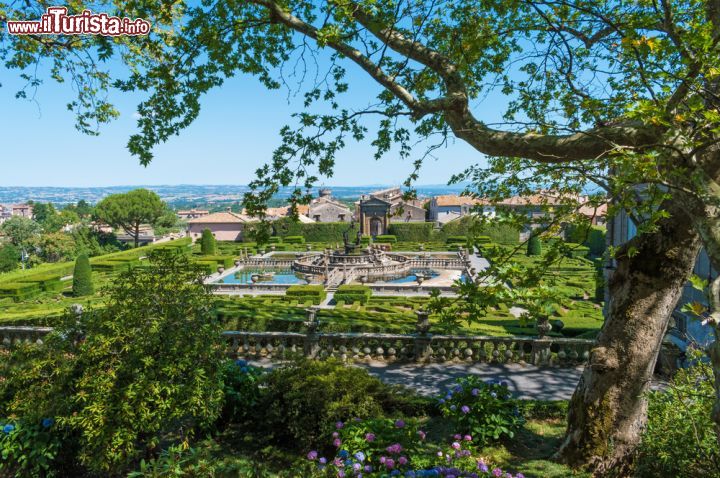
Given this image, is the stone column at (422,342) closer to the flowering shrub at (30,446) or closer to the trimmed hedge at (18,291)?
the flowering shrub at (30,446)

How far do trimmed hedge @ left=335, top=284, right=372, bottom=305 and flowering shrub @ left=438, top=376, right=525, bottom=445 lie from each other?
15.0 metres

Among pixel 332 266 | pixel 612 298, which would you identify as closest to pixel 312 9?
pixel 612 298

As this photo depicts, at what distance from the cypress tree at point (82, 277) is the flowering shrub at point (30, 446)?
74.1 ft

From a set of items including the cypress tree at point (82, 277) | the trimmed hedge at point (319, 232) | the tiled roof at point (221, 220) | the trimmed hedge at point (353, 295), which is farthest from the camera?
the tiled roof at point (221, 220)

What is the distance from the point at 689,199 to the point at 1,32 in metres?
14.1

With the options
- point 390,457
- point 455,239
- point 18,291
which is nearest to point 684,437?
point 390,457

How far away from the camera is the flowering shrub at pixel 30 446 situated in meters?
5.89

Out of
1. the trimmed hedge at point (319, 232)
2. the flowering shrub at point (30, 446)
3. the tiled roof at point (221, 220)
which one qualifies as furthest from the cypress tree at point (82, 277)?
the tiled roof at point (221, 220)

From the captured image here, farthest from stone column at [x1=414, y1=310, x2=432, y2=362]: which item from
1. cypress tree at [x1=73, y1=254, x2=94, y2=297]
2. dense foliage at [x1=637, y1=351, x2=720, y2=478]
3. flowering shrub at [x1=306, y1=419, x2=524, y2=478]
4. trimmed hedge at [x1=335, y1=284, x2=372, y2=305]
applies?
cypress tree at [x1=73, y1=254, x2=94, y2=297]

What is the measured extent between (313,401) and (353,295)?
52.5 feet

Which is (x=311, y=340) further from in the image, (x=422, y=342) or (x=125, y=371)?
(x=125, y=371)

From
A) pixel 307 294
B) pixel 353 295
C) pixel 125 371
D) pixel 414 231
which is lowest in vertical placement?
pixel 307 294

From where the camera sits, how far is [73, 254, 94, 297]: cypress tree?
85.0 ft

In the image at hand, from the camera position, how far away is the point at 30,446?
5.94 m
